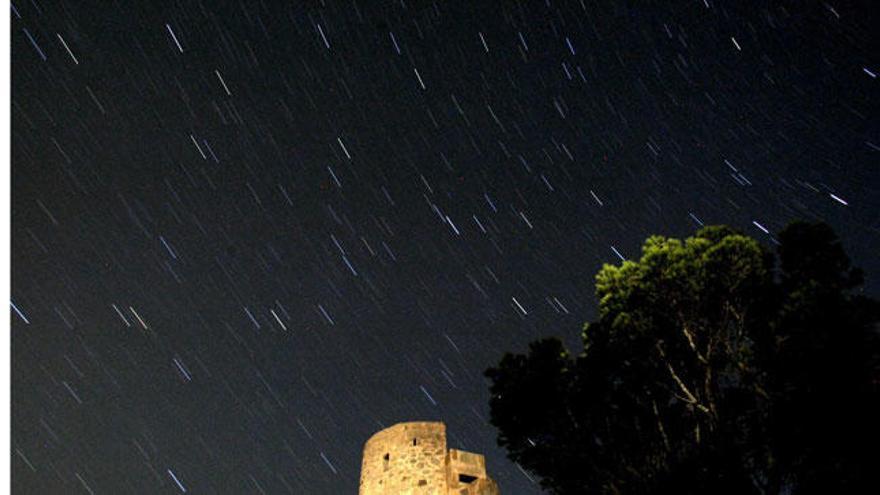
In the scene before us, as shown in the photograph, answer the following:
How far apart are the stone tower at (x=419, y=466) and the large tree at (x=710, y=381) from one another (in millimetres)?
2645

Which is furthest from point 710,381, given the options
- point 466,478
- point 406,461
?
point 406,461

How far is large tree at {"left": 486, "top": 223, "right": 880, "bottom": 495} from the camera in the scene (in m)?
8.80

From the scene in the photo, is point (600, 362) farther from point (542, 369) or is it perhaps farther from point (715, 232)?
point (715, 232)

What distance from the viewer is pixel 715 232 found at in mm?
11586

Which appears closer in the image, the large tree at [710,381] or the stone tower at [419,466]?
the large tree at [710,381]

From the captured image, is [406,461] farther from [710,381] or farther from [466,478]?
[710,381]

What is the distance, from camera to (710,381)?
423 inches

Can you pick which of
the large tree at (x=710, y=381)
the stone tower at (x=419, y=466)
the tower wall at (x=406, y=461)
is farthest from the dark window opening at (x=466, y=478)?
the large tree at (x=710, y=381)

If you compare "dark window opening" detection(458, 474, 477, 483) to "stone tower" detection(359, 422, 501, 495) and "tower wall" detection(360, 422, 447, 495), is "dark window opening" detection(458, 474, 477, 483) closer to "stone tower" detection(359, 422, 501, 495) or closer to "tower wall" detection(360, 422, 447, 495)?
"stone tower" detection(359, 422, 501, 495)

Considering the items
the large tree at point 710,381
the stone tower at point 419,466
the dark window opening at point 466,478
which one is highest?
the stone tower at point 419,466

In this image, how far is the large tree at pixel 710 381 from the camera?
28.9 ft

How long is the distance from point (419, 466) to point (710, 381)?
24.0ft

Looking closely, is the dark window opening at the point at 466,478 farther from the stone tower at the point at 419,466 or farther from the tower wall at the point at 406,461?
the tower wall at the point at 406,461

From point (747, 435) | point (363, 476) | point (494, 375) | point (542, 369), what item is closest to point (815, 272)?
point (747, 435)
